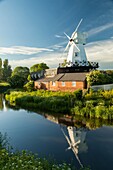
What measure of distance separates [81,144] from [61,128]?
259 centimetres

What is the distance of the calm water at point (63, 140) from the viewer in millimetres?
6809

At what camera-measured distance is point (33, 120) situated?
1275 cm

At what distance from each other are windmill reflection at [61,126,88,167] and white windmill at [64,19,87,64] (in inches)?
624

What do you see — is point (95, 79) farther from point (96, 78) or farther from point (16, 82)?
point (16, 82)

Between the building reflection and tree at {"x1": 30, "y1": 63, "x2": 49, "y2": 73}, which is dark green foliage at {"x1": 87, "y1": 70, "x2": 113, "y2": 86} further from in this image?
tree at {"x1": 30, "y1": 63, "x2": 49, "y2": 73}

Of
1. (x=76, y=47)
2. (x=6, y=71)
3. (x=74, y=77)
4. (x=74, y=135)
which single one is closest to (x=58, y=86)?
(x=74, y=77)

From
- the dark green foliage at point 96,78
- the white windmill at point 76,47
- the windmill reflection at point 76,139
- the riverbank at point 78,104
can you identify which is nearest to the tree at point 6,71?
the white windmill at point 76,47

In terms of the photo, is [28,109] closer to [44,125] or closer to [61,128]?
[44,125]

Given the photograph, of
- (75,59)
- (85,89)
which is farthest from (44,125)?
(75,59)

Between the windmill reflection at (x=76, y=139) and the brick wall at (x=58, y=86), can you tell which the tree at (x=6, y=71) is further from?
the windmill reflection at (x=76, y=139)

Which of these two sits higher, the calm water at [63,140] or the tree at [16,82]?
the tree at [16,82]

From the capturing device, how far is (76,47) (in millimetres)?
26391

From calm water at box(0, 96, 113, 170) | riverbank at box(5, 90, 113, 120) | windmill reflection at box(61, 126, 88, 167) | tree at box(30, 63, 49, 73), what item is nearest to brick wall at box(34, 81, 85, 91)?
riverbank at box(5, 90, 113, 120)

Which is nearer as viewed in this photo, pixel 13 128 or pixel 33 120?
pixel 13 128
